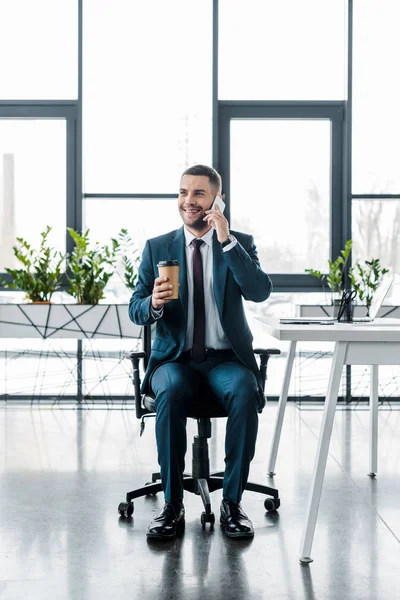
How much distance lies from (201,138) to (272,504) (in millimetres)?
3170

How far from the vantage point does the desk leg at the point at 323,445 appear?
2234 millimetres

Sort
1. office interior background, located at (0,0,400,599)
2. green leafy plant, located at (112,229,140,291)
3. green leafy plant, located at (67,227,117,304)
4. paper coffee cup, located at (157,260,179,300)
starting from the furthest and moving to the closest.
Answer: office interior background, located at (0,0,400,599), green leafy plant, located at (112,229,140,291), green leafy plant, located at (67,227,117,304), paper coffee cup, located at (157,260,179,300)

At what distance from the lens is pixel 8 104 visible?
522 cm

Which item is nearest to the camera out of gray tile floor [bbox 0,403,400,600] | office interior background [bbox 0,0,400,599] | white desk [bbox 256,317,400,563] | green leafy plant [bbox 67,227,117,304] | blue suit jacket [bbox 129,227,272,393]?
gray tile floor [bbox 0,403,400,600]

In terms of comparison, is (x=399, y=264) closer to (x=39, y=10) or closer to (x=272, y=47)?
(x=272, y=47)

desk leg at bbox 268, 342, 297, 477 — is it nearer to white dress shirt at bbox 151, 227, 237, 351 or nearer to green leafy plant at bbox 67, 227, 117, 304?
white dress shirt at bbox 151, 227, 237, 351

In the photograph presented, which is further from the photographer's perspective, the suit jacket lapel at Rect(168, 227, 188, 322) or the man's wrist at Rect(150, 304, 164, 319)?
the suit jacket lapel at Rect(168, 227, 188, 322)

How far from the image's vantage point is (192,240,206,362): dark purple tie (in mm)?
2727

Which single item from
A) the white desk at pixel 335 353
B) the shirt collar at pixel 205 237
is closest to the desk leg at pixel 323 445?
the white desk at pixel 335 353

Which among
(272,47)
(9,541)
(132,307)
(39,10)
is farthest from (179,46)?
(9,541)

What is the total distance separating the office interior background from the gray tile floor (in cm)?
119

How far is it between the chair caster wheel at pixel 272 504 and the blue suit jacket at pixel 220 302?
0.47 m

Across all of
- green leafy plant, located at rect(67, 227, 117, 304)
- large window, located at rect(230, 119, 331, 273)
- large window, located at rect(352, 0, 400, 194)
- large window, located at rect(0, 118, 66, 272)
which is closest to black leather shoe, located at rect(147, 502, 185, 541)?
green leafy plant, located at rect(67, 227, 117, 304)

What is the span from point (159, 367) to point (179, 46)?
3280mm
